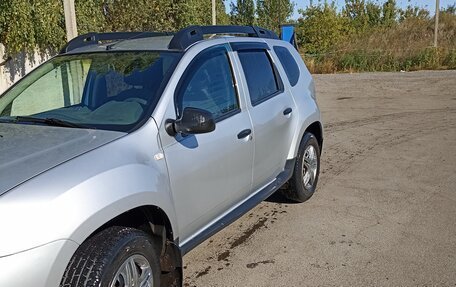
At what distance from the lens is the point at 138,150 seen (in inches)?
111

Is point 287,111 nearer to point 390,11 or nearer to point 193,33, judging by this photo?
point 193,33

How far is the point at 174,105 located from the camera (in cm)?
321

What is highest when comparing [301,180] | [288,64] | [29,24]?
[29,24]

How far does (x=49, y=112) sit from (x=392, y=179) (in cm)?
430

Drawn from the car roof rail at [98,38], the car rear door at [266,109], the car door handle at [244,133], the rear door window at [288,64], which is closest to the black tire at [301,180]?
the car rear door at [266,109]

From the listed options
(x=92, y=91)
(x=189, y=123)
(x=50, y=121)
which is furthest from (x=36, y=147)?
(x=92, y=91)

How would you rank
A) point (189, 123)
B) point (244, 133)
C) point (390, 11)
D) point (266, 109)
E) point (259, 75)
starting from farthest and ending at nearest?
point (390, 11) < point (259, 75) < point (266, 109) < point (244, 133) < point (189, 123)

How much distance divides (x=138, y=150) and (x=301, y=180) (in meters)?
2.71

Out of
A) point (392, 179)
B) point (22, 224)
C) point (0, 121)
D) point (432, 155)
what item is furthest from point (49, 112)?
point (432, 155)

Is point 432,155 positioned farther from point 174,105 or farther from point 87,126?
point 87,126

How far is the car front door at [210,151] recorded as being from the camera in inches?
123

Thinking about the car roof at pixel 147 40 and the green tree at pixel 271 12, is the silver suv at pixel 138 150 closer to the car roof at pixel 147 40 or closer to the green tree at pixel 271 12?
the car roof at pixel 147 40

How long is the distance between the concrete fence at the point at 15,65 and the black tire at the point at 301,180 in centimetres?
665

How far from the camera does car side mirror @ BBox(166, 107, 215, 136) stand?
3.05 m
